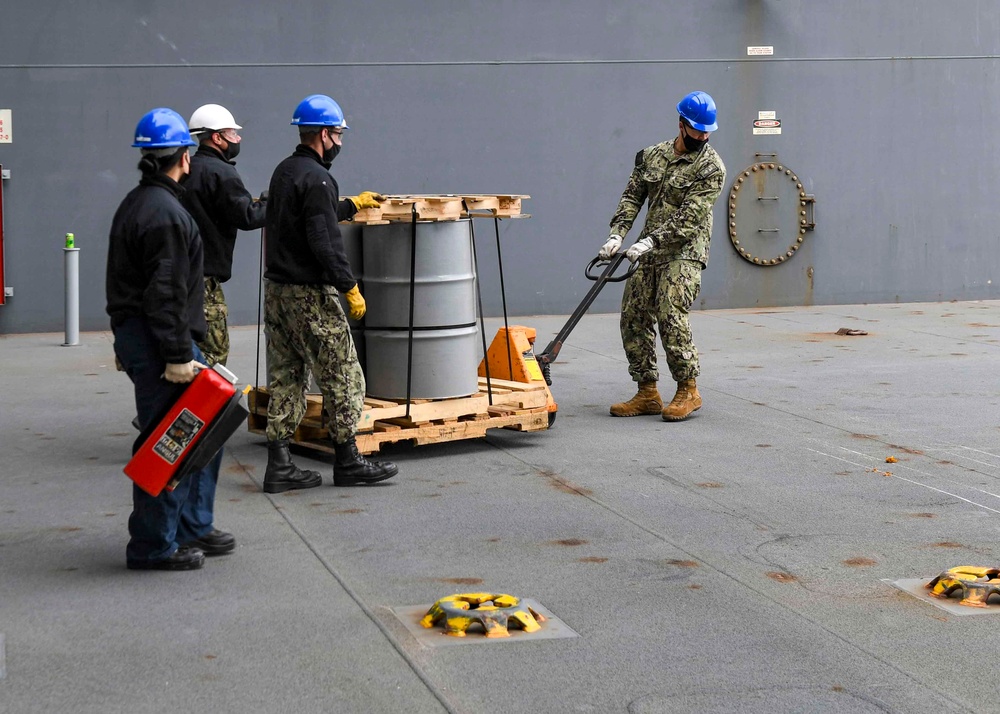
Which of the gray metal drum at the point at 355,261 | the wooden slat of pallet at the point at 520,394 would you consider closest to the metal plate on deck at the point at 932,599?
the wooden slat of pallet at the point at 520,394

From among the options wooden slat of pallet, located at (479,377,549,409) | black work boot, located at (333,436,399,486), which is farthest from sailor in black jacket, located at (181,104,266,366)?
wooden slat of pallet, located at (479,377,549,409)

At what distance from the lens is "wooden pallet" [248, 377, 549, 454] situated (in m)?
6.93

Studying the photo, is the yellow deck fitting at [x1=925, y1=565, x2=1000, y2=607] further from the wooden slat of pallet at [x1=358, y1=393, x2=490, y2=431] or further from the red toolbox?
the wooden slat of pallet at [x1=358, y1=393, x2=490, y2=431]

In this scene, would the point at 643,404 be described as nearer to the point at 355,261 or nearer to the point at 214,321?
the point at 355,261

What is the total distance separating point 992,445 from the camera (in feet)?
23.9

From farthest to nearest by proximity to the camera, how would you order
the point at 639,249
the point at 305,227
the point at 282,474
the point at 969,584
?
the point at 639,249, the point at 282,474, the point at 305,227, the point at 969,584

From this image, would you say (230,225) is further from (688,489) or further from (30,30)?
(30,30)

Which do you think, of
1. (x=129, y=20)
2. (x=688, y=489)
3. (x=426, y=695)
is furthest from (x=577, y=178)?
(x=426, y=695)

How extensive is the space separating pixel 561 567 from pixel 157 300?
1.88m

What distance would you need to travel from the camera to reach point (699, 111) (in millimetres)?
7922

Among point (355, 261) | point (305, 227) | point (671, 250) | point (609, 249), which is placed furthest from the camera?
point (671, 250)

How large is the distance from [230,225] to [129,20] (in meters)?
7.00

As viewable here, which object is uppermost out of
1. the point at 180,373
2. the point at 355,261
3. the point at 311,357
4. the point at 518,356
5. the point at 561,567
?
the point at 355,261

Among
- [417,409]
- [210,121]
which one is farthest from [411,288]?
[210,121]
